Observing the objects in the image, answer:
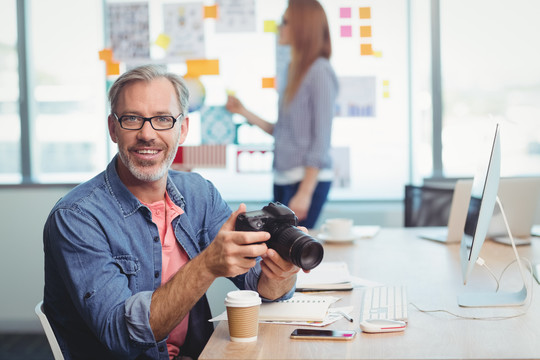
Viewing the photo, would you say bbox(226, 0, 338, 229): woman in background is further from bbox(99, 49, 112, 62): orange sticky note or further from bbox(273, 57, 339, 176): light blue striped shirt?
bbox(99, 49, 112, 62): orange sticky note

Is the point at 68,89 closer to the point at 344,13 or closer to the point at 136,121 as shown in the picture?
the point at 344,13

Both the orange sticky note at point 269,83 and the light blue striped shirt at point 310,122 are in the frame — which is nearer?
the light blue striped shirt at point 310,122

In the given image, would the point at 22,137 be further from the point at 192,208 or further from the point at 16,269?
the point at 192,208

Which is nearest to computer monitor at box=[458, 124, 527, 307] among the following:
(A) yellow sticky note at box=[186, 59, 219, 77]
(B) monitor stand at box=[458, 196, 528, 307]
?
(B) monitor stand at box=[458, 196, 528, 307]

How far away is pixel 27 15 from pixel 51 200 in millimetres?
1123

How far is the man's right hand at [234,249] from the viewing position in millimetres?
1242

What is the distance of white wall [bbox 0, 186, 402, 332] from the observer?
3.73 metres

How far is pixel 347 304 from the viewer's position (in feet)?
5.01

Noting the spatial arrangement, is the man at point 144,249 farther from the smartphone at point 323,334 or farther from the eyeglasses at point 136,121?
the smartphone at point 323,334

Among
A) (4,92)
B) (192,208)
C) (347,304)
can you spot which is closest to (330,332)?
(347,304)

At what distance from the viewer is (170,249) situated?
5.38 ft

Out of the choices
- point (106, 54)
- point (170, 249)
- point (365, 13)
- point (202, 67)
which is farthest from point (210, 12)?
point (170, 249)

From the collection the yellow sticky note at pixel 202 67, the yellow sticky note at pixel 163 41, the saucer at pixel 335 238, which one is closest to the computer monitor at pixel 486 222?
the saucer at pixel 335 238

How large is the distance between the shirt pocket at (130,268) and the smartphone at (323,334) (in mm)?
430
